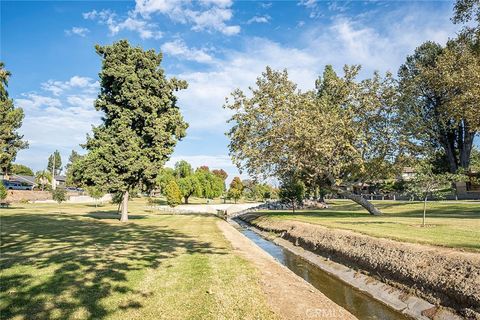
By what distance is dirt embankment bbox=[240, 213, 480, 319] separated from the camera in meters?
9.65

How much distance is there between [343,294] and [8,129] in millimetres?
55382

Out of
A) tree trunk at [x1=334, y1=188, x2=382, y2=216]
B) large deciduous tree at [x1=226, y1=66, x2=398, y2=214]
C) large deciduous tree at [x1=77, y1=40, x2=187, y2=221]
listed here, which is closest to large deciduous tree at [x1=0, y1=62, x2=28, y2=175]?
large deciduous tree at [x1=77, y1=40, x2=187, y2=221]

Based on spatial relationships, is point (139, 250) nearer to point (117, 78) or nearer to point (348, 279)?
point (348, 279)

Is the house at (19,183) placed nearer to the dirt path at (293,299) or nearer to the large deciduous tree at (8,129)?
the large deciduous tree at (8,129)

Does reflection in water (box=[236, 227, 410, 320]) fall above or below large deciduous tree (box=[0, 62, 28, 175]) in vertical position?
below

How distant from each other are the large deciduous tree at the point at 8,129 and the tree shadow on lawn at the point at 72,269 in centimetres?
3558

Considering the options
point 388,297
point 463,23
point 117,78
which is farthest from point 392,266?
point 117,78

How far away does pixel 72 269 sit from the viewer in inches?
456

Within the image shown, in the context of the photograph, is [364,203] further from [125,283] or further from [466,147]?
[125,283]

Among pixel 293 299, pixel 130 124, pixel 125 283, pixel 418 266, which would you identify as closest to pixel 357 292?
pixel 418 266

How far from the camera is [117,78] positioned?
106 feet

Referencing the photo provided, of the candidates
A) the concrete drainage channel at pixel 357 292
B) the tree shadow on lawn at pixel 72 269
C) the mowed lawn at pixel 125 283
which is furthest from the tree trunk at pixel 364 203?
the mowed lawn at pixel 125 283

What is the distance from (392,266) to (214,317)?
842 cm

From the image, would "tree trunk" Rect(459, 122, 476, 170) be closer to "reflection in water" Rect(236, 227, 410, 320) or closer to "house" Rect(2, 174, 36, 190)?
"reflection in water" Rect(236, 227, 410, 320)
